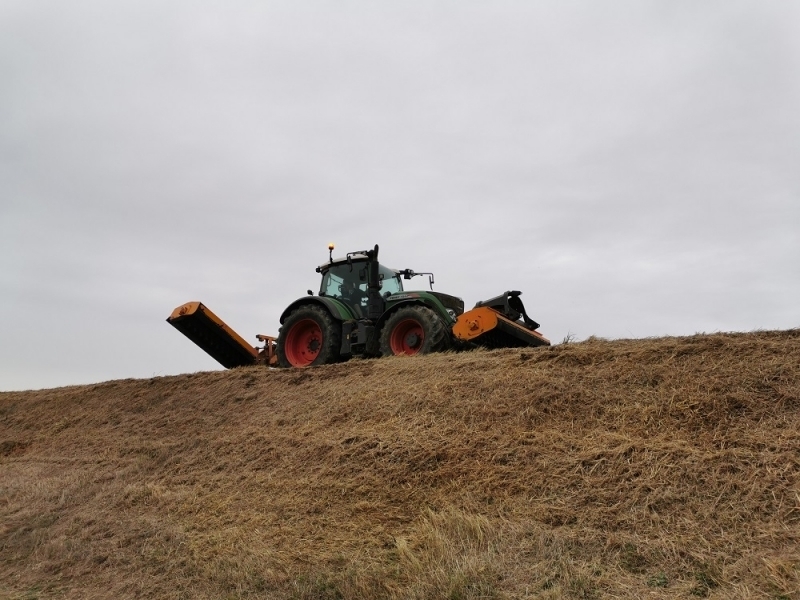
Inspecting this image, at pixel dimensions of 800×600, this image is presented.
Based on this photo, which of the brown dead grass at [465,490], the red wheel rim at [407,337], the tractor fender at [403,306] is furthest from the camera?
the tractor fender at [403,306]

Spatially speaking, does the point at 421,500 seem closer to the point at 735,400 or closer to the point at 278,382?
the point at 735,400

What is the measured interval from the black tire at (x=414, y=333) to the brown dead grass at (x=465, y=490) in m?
1.33

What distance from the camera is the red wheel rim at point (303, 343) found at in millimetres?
12086

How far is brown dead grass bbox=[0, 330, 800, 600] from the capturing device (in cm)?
398

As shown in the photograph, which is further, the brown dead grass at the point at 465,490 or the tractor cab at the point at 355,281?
the tractor cab at the point at 355,281

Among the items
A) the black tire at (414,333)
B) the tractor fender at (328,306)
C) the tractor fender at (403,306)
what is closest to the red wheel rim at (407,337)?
the black tire at (414,333)

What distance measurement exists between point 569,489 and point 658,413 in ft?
4.66

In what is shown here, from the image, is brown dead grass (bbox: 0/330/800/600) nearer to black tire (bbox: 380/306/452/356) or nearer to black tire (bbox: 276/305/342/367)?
black tire (bbox: 380/306/452/356)

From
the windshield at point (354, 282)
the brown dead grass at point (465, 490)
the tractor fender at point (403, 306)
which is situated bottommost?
the brown dead grass at point (465, 490)

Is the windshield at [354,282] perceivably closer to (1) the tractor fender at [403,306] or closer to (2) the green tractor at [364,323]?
(2) the green tractor at [364,323]

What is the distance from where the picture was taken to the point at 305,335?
12.3 m

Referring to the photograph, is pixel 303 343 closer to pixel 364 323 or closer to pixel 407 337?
pixel 364 323

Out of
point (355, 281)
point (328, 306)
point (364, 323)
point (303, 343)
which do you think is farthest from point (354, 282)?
point (303, 343)

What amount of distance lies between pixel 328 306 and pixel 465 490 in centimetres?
682
